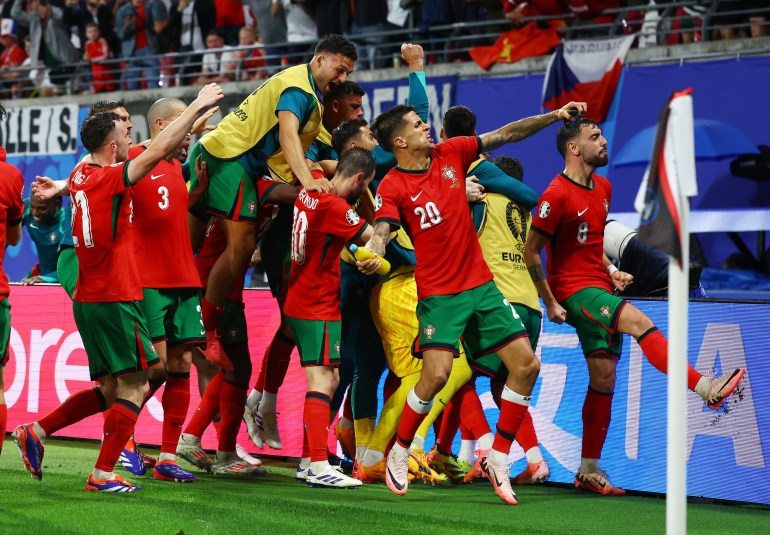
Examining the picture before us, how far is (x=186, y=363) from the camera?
24.7 feet

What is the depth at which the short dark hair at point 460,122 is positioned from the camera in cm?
816

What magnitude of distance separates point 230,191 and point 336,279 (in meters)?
1.05

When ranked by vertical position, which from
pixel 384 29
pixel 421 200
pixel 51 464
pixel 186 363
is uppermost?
pixel 384 29

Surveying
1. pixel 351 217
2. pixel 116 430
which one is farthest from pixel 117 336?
pixel 351 217

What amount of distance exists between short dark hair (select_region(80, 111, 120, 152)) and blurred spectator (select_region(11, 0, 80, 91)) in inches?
554

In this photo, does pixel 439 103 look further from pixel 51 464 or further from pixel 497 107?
pixel 51 464

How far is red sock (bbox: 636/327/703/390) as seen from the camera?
7.07m

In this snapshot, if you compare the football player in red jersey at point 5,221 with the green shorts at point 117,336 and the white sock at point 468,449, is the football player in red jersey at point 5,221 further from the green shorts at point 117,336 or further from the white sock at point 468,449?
the white sock at point 468,449

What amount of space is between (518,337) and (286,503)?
1.64 metres

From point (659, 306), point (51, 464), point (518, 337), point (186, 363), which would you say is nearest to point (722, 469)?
point (659, 306)

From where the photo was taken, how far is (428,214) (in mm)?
6945

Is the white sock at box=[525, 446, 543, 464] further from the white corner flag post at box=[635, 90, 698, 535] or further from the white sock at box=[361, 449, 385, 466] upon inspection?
the white corner flag post at box=[635, 90, 698, 535]

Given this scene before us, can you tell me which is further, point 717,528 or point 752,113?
point 752,113

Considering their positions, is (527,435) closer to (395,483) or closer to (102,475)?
(395,483)
